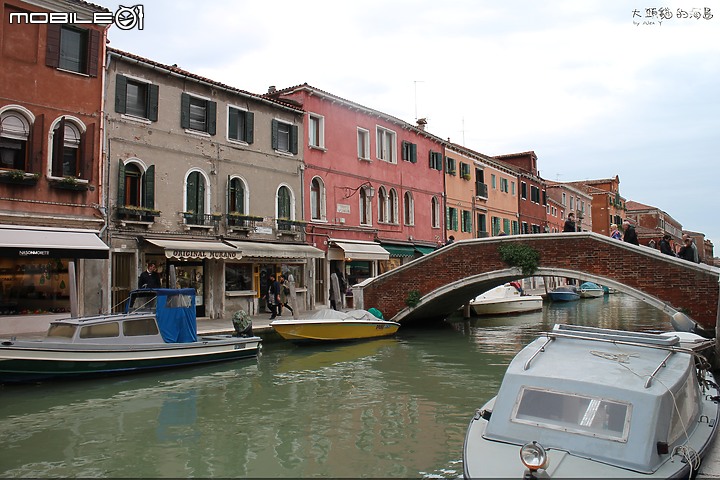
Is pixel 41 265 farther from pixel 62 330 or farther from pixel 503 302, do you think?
pixel 503 302

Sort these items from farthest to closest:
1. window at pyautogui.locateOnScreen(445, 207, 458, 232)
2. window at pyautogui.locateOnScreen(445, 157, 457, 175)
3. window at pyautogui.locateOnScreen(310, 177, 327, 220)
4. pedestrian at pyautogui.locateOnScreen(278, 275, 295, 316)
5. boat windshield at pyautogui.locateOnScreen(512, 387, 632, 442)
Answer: window at pyautogui.locateOnScreen(445, 157, 457, 175)
window at pyautogui.locateOnScreen(445, 207, 458, 232)
window at pyautogui.locateOnScreen(310, 177, 327, 220)
pedestrian at pyautogui.locateOnScreen(278, 275, 295, 316)
boat windshield at pyautogui.locateOnScreen(512, 387, 632, 442)

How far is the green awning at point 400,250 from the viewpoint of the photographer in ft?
74.1

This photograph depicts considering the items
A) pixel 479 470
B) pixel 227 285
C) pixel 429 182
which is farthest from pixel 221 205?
pixel 479 470

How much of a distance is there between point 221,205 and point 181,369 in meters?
6.18

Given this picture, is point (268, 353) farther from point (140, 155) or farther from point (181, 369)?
point (140, 155)

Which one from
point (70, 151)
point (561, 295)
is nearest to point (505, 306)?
point (561, 295)

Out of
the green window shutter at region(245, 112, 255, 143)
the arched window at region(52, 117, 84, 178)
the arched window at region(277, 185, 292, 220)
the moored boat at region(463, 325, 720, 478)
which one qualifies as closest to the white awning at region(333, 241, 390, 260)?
the arched window at region(277, 185, 292, 220)

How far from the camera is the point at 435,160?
25.7 meters

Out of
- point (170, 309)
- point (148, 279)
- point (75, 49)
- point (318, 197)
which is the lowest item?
point (170, 309)

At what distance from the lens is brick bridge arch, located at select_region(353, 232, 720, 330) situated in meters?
13.1

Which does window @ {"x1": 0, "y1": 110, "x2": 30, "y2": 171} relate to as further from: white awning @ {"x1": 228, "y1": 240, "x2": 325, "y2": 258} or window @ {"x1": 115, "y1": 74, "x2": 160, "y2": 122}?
white awning @ {"x1": 228, "y1": 240, "x2": 325, "y2": 258}

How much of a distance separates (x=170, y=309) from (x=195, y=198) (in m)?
5.07

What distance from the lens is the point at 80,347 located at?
10172 millimetres

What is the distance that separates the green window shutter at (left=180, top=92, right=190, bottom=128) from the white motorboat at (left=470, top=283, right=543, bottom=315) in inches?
501
